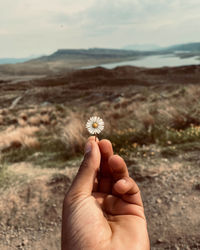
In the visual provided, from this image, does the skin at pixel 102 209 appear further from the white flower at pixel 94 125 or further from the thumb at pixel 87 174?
the white flower at pixel 94 125

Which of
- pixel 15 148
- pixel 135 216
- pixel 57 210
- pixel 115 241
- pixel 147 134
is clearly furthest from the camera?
pixel 15 148

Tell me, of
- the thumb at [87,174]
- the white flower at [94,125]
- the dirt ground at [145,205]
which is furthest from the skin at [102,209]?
the dirt ground at [145,205]

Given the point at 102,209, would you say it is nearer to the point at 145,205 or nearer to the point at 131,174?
the point at 145,205

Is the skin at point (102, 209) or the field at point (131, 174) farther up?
the skin at point (102, 209)

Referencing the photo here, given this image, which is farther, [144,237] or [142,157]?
[142,157]

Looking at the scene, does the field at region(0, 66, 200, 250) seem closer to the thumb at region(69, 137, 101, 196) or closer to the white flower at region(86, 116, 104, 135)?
the thumb at region(69, 137, 101, 196)

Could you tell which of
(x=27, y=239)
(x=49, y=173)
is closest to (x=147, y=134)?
(x=49, y=173)

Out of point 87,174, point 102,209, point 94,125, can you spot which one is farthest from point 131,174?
point 87,174

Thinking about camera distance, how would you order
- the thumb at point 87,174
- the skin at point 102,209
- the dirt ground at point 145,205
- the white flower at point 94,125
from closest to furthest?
1. the skin at point 102,209
2. the thumb at point 87,174
3. the white flower at point 94,125
4. the dirt ground at point 145,205

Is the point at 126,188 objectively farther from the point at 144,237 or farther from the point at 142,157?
the point at 142,157

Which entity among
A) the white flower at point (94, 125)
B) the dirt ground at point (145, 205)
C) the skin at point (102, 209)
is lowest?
the dirt ground at point (145, 205)
